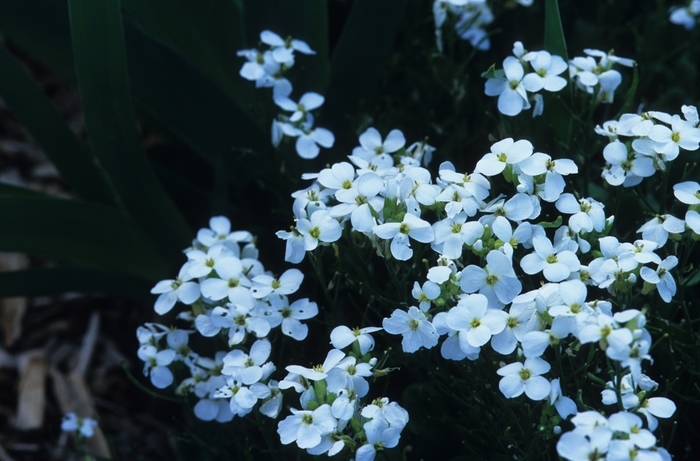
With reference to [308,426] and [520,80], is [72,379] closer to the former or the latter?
[308,426]

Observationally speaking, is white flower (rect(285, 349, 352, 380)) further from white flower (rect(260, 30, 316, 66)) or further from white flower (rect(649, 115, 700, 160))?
white flower (rect(260, 30, 316, 66))

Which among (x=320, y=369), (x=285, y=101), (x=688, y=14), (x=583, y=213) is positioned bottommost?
(x=320, y=369)

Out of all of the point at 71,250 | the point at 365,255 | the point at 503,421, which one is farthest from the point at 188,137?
the point at 503,421

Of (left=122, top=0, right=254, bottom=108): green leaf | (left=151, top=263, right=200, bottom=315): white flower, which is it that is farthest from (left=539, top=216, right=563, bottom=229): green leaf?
(left=122, top=0, right=254, bottom=108): green leaf

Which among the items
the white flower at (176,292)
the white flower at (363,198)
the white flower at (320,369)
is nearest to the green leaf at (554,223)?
the white flower at (363,198)

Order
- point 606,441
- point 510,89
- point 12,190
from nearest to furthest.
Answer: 1. point 606,441
2. point 510,89
3. point 12,190

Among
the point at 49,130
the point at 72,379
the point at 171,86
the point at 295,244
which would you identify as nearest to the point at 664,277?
the point at 295,244

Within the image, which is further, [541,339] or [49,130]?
[49,130]
